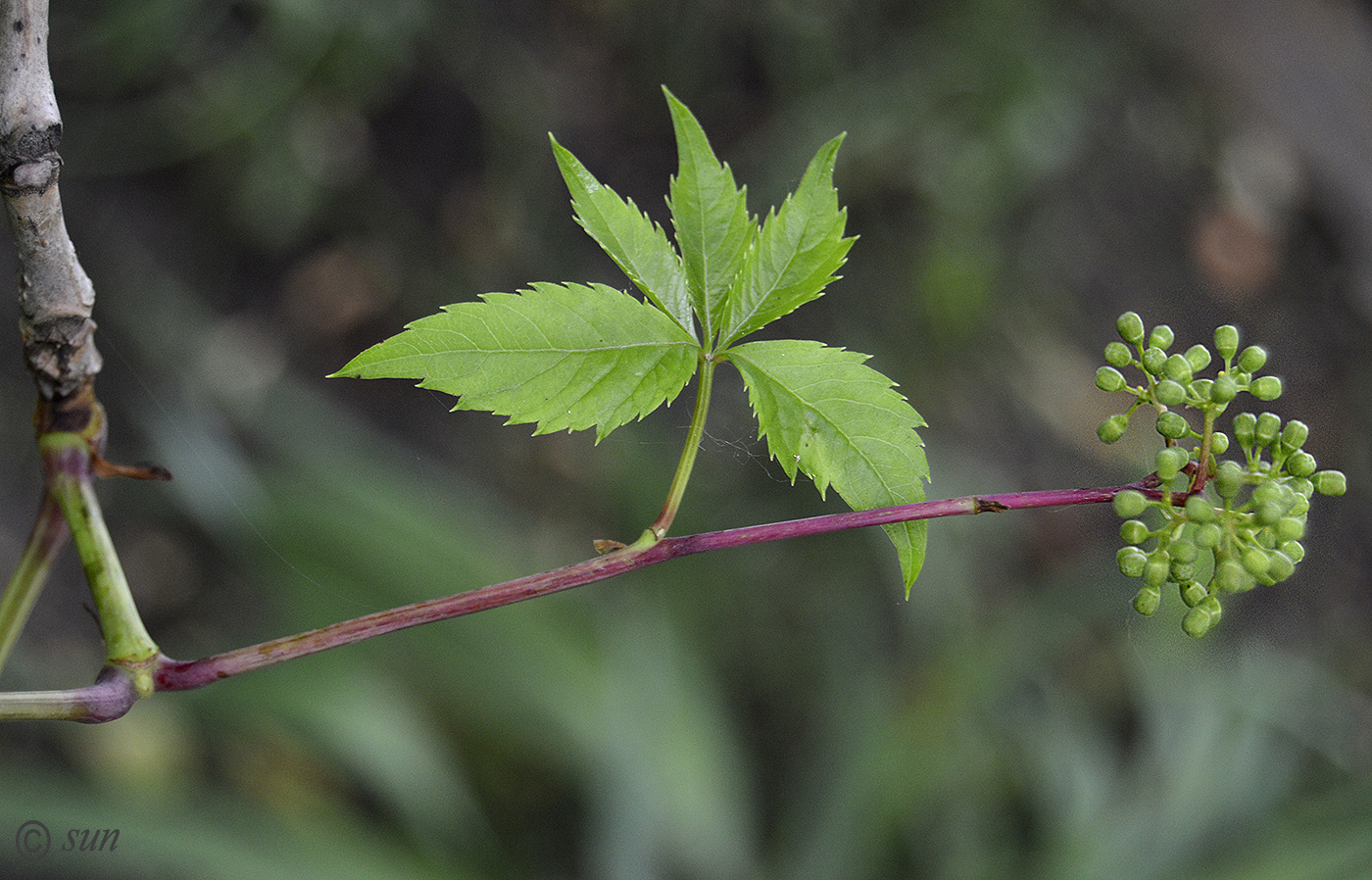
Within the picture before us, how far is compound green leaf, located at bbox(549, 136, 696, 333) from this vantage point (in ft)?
Answer: 1.32

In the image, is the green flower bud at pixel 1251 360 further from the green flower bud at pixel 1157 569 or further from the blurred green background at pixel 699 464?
the blurred green background at pixel 699 464

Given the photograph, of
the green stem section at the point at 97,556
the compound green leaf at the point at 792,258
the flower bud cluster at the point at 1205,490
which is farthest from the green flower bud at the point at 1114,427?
the green stem section at the point at 97,556

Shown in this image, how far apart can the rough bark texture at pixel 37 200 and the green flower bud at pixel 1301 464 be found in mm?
508

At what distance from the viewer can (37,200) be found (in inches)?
14.6

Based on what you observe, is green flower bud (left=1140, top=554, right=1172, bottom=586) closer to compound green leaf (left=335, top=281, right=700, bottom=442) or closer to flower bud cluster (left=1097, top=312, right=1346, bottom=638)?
flower bud cluster (left=1097, top=312, right=1346, bottom=638)

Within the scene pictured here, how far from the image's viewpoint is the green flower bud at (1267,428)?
39 centimetres

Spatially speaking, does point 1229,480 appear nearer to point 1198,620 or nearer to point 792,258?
point 1198,620

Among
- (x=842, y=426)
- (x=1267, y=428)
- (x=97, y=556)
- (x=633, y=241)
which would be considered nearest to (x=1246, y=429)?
(x=1267, y=428)

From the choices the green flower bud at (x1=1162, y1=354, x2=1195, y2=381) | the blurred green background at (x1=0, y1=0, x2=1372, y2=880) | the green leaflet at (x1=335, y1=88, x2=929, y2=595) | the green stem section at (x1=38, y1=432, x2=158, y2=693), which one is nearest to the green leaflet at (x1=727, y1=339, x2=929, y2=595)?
the green leaflet at (x1=335, y1=88, x2=929, y2=595)

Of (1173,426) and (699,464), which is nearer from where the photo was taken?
(1173,426)

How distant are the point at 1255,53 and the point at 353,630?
227 centimetres

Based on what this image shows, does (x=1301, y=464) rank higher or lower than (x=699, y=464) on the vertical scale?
lower

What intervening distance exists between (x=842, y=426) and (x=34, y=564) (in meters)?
0.38

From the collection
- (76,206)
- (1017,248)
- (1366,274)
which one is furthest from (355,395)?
(1366,274)
